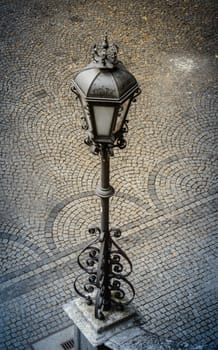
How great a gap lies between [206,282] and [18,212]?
12.4 feet

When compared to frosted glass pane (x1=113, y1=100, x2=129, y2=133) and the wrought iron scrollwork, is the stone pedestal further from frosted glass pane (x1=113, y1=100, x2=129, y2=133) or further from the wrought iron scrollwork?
frosted glass pane (x1=113, y1=100, x2=129, y2=133)

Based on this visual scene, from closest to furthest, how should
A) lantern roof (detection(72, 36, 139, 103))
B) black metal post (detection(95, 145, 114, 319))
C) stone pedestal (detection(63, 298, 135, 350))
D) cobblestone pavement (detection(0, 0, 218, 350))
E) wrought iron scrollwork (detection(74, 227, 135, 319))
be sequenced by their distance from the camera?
lantern roof (detection(72, 36, 139, 103)), black metal post (detection(95, 145, 114, 319)), wrought iron scrollwork (detection(74, 227, 135, 319)), stone pedestal (detection(63, 298, 135, 350)), cobblestone pavement (detection(0, 0, 218, 350))

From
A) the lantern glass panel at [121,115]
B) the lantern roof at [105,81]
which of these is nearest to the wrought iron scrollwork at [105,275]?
the lantern glass panel at [121,115]

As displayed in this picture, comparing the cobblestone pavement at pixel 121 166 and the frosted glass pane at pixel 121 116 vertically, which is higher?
the frosted glass pane at pixel 121 116

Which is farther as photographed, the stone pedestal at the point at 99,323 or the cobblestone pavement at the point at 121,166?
the cobblestone pavement at the point at 121,166

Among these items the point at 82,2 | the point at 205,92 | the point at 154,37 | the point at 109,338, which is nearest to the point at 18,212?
the point at 109,338

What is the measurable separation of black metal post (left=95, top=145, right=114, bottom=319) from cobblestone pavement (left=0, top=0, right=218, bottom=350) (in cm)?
267

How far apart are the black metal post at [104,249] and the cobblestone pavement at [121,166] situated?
2668 millimetres

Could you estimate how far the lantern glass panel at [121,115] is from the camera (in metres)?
4.94

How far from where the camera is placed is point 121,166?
11.7 meters

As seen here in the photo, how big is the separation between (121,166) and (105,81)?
689cm

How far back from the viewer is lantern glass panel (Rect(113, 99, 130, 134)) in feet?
16.2

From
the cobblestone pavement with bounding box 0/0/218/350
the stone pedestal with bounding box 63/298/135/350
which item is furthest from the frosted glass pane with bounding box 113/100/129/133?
the cobblestone pavement with bounding box 0/0/218/350

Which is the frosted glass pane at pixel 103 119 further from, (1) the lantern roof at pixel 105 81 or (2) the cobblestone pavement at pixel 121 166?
(2) the cobblestone pavement at pixel 121 166
